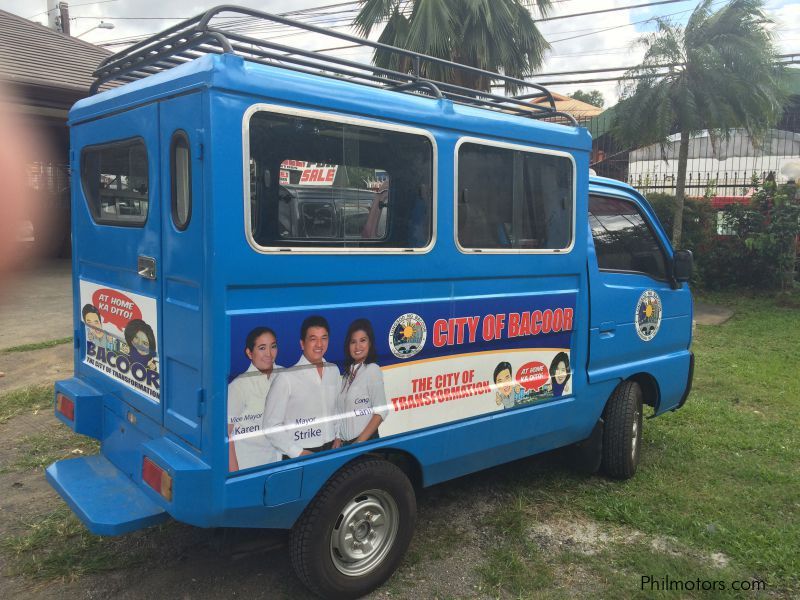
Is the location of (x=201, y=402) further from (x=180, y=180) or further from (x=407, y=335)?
(x=407, y=335)

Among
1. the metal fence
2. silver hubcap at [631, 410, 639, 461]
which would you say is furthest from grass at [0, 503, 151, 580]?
the metal fence

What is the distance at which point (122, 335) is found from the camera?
3.31 m

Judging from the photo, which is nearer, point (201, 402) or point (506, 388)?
point (201, 402)

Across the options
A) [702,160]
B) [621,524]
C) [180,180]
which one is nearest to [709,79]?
[702,160]

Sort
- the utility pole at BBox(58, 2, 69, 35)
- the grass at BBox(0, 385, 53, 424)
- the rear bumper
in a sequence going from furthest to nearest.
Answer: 1. the utility pole at BBox(58, 2, 69, 35)
2. the grass at BBox(0, 385, 53, 424)
3. the rear bumper

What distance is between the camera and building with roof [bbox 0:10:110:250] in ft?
34.0

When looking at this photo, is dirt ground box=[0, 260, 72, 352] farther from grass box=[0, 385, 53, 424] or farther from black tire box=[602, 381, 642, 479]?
black tire box=[602, 381, 642, 479]

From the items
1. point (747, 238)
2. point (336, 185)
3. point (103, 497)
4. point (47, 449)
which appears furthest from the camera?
point (747, 238)

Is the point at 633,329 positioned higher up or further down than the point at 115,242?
further down

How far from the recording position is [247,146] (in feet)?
8.61

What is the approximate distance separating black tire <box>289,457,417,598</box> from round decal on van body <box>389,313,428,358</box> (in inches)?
21.3

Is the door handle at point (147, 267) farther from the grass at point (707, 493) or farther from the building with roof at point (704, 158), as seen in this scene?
the building with roof at point (704, 158)

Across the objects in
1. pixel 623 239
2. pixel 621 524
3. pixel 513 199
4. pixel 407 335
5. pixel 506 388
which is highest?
pixel 513 199

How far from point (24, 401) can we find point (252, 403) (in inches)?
166
